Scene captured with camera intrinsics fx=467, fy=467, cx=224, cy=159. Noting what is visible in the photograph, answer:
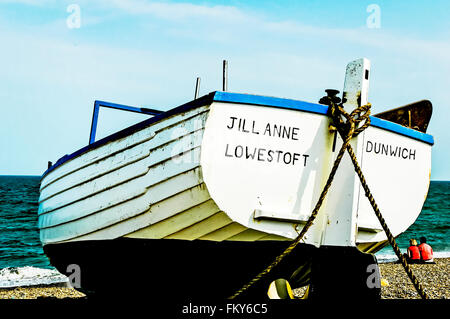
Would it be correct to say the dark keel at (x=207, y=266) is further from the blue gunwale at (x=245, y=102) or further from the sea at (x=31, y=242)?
the sea at (x=31, y=242)

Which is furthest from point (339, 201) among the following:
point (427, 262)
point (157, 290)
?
point (427, 262)

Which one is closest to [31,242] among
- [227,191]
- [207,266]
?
[207,266]

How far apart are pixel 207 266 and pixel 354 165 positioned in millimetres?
1658

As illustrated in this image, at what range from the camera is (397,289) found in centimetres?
845

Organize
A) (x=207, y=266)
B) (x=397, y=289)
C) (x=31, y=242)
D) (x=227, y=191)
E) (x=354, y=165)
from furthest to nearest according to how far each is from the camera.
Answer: (x=31, y=242) → (x=397, y=289) → (x=207, y=266) → (x=354, y=165) → (x=227, y=191)

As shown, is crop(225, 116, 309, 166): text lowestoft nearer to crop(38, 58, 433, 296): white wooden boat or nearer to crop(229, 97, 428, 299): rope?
crop(38, 58, 433, 296): white wooden boat

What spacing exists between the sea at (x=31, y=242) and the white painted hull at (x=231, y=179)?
7.01m

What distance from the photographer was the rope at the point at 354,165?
13.3ft

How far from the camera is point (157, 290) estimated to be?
4.68 metres

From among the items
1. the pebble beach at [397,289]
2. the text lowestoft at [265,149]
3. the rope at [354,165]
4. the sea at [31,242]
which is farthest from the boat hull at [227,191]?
the sea at [31,242]

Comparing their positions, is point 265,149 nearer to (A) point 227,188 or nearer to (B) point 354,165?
(A) point 227,188

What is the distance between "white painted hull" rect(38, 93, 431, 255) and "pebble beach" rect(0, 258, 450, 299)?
3.70 m

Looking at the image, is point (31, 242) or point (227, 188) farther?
point (31, 242)

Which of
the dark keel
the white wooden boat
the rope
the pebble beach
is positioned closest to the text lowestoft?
the white wooden boat
